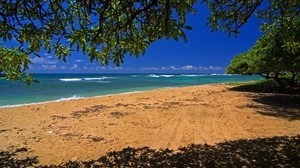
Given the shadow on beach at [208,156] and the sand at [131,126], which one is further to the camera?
the sand at [131,126]

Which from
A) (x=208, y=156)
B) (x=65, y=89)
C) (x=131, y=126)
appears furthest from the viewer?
(x=65, y=89)

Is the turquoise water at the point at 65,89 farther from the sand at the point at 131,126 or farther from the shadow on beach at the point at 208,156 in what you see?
the shadow on beach at the point at 208,156

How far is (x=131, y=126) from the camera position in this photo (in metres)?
9.45

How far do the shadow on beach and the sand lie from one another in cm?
43

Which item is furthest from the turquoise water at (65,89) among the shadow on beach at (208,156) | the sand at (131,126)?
the shadow on beach at (208,156)

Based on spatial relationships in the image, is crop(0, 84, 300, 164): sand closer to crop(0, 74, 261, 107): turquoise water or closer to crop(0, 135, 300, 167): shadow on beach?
crop(0, 135, 300, 167): shadow on beach

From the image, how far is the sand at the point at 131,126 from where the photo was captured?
744cm

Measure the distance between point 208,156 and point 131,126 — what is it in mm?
3826

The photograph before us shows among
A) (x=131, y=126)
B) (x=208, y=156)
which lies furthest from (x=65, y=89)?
(x=208, y=156)

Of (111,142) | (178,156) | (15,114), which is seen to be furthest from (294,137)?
(15,114)

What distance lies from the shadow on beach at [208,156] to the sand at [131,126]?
427mm

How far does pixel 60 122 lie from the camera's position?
10523mm

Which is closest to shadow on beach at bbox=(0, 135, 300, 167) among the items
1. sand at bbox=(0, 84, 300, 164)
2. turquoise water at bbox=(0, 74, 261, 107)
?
sand at bbox=(0, 84, 300, 164)

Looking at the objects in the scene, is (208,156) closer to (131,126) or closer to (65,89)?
(131,126)
